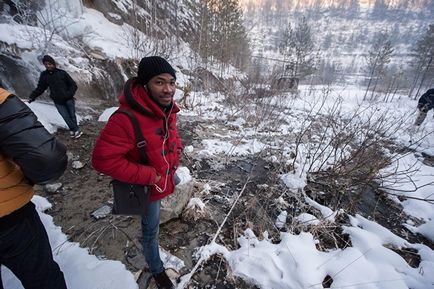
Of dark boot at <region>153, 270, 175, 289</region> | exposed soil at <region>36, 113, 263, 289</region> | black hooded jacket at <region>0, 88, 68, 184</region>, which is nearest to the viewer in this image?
black hooded jacket at <region>0, 88, 68, 184</region>

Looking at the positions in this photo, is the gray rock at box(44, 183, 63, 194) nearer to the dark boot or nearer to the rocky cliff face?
the dark boot

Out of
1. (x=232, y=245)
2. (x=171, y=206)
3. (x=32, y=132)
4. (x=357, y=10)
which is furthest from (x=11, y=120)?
(x=357, y=10)

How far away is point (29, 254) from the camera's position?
117 centimetres

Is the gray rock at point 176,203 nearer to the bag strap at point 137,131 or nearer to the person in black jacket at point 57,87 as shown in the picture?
the bag strap at point 137,131

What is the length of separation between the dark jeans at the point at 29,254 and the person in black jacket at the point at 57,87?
13.6ft

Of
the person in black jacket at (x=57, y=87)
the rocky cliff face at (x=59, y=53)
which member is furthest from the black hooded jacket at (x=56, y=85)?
the rocky cliff face at (x=59, y=53)

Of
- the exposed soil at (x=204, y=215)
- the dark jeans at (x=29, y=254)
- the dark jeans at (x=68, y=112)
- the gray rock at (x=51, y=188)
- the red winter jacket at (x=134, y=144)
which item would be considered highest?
the red winter jacket at (x=134, y=144)

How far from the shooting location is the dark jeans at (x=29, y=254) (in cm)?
109

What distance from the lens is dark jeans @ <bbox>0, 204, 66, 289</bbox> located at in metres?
1.09

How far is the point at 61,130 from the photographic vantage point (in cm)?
501

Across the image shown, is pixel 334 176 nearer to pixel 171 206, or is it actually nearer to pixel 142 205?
pixel 171 206

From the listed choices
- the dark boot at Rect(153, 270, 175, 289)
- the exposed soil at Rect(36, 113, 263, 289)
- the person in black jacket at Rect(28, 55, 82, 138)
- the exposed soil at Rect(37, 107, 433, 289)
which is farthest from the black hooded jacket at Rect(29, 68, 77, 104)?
the dark boot at Rect(153, 270, 175, 289)

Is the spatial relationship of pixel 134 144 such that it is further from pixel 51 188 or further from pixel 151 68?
pixel 51 188

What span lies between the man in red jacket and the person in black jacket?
13.2ft
